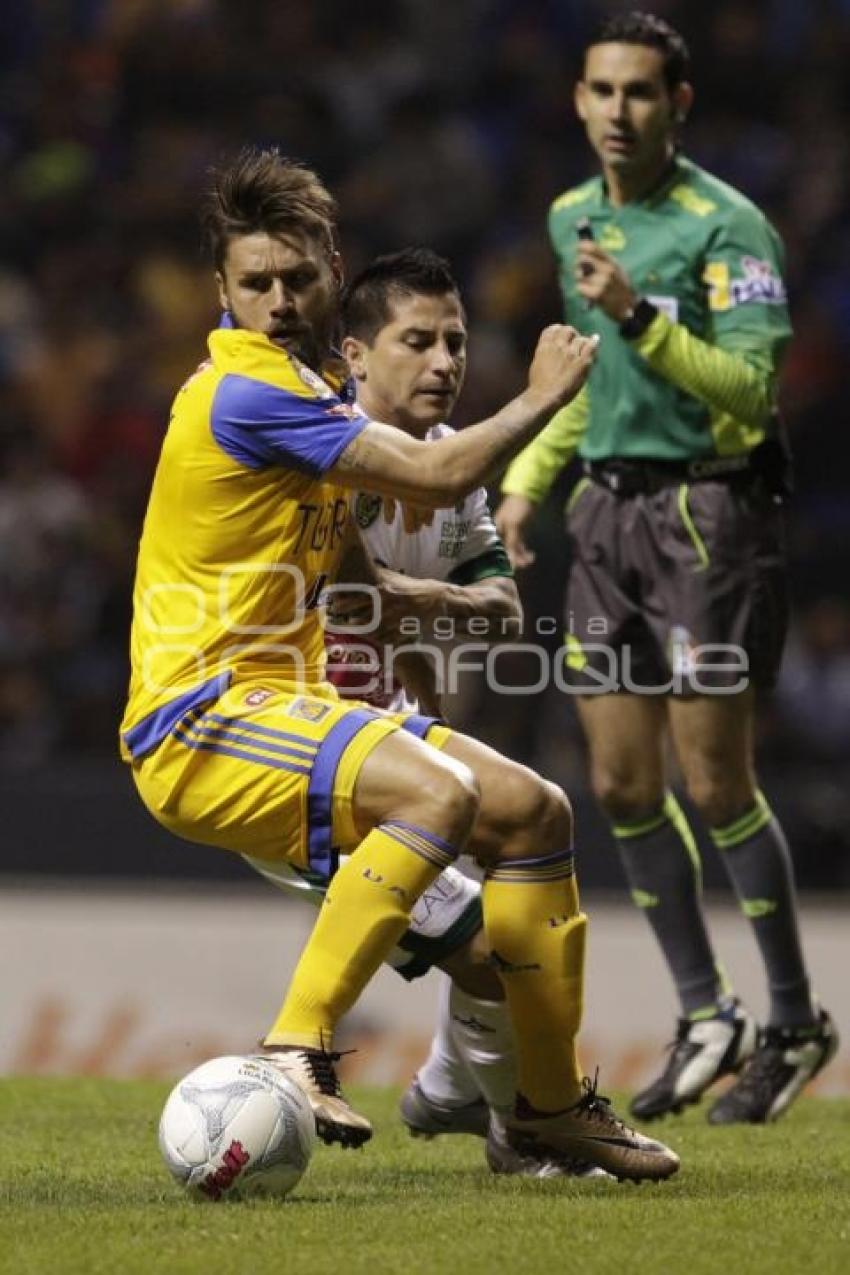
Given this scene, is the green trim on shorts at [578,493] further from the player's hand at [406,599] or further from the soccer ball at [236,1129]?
the soccer ball at [236,1129]

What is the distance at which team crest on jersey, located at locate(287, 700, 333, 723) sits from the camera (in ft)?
13.7

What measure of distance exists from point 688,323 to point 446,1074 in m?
1.95

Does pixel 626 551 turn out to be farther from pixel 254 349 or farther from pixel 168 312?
pixel 168 312

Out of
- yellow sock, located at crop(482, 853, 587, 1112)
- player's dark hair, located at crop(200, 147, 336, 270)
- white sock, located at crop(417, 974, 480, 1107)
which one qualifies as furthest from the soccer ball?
player's dark hair, located at crop(200, 147, 336, 270)

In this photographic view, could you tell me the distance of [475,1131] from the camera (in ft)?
16.4

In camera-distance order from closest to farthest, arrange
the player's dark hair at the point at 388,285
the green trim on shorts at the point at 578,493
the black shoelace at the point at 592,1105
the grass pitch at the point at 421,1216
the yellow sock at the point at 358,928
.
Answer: the grass pitch at the point at 421,1216 → the yellow sock at the point at 358,928 → the black shoelace at the point at 592,1105 → the player's dark hair at the point at 388,285 → the green trim on shorts at the point at 578,493

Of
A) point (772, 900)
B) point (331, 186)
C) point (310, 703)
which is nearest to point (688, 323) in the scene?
point (772, 900)

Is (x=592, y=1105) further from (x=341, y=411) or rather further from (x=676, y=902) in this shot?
(x=676, y=902)

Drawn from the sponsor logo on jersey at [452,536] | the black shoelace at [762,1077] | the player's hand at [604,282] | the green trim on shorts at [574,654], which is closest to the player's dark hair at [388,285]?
the sponsor logo on jersey at [452,536]

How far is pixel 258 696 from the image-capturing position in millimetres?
4207

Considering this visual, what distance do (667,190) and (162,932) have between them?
3026 mm

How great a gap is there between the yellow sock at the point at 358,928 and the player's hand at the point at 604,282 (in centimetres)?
183

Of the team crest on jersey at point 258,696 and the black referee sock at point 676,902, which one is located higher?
the team crest on jersey at point 258,696

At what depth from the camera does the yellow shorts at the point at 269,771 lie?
162 inches
